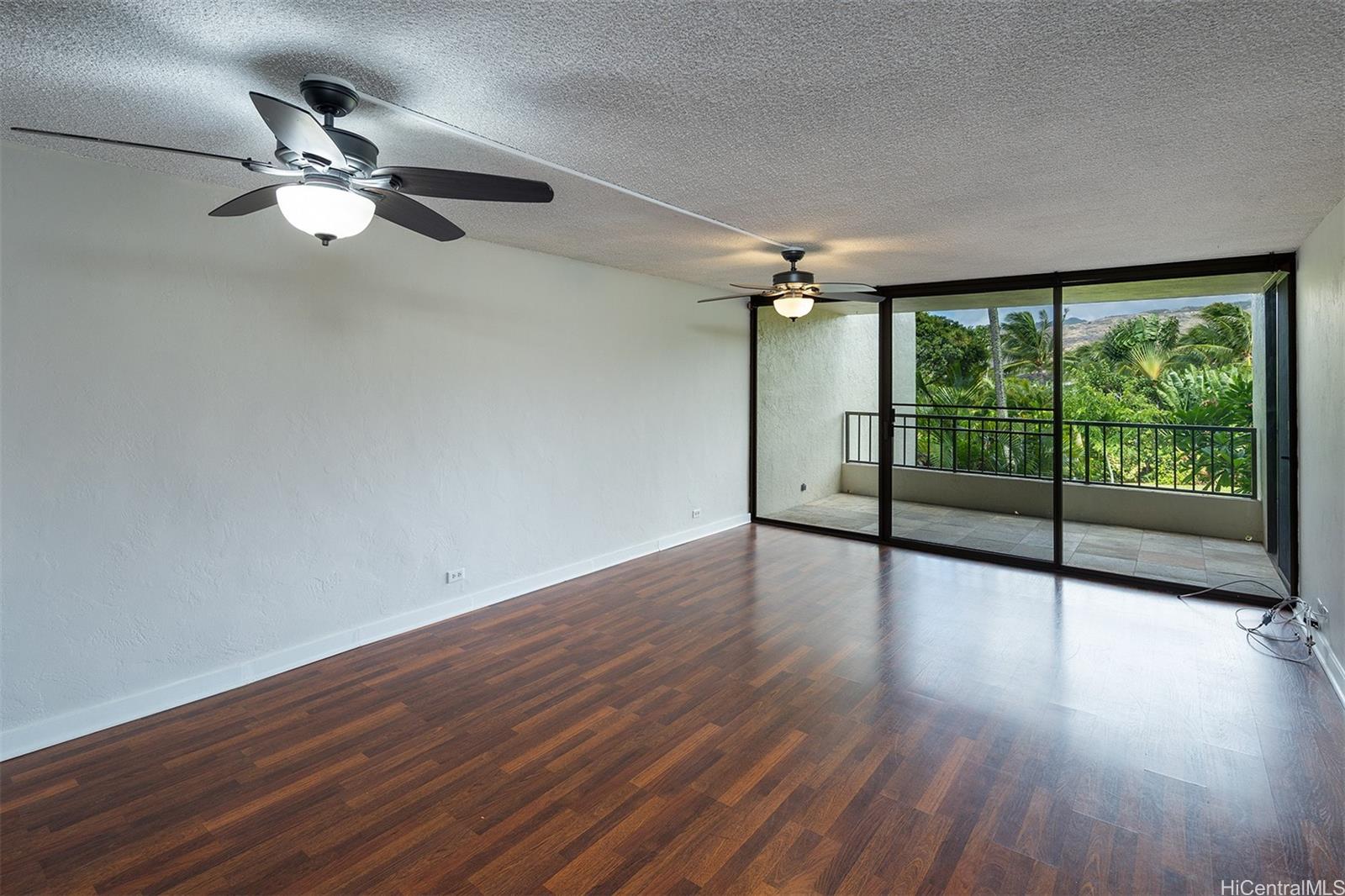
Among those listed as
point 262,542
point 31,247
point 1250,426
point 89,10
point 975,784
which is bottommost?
point 975,784

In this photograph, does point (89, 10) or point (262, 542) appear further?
point (262, 542)

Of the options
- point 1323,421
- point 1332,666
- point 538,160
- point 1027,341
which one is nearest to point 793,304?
point 538,160

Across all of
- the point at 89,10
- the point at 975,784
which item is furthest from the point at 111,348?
the point at 975,784

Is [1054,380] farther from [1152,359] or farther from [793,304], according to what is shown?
[1152,359]

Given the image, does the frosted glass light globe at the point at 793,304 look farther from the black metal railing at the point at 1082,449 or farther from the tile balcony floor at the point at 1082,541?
the tile balcony floor at the point at 1082,541

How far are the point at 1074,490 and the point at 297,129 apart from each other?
24.0 feet

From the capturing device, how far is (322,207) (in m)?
1.99

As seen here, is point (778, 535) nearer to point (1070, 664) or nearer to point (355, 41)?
point (1070, 664)

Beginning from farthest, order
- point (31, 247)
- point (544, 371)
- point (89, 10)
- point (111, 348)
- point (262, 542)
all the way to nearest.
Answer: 1. point (544, 371)
2. point (262, 542)
3. point (111, 348)
4. point (31, 247)
5. point (89, 10)

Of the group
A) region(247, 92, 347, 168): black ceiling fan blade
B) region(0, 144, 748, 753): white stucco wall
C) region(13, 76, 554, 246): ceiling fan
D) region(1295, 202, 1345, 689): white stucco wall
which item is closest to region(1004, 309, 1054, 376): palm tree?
region(1295, 202, 1345, 689): white stucco wall

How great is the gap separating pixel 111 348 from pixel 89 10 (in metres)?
1.66

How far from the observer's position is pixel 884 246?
414 centimetres

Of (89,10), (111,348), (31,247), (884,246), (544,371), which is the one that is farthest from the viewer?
(544,371)

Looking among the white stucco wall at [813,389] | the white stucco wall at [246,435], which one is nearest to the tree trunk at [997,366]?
the white stucco wall at [813,389]
